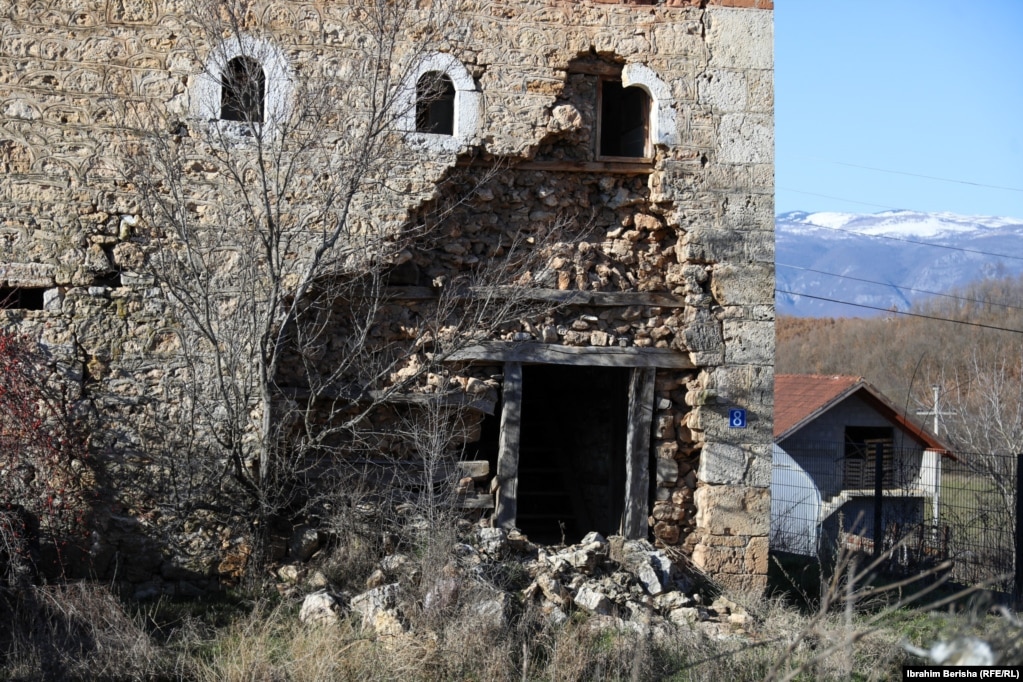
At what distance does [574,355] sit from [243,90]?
3260 millimetres

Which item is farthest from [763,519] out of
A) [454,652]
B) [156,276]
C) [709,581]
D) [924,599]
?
[156,276]

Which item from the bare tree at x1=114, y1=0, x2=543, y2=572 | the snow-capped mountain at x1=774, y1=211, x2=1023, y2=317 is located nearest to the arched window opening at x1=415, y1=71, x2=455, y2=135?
the bare tree at x1=114, y1=0, x2=543, y2=572

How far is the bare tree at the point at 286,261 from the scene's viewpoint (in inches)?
282

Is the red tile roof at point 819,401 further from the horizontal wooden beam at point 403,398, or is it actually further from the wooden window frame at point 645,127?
the horizontal wooden beam at point 403,398

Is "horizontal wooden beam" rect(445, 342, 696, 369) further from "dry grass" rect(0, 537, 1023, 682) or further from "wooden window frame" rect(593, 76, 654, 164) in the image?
"dry grass" rect(0, 537, 1023, 682)

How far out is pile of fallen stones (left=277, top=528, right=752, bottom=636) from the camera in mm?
6332

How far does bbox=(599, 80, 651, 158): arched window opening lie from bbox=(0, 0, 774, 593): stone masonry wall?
0.29m

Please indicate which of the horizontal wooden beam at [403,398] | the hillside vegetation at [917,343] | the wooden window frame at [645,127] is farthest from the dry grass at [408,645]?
the hillside vegetation at [917,343]

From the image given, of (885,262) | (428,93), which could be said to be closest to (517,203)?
(428,93)

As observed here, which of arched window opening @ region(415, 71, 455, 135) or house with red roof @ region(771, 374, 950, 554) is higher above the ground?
arched window opening @ region(415, 71, 455, 135)

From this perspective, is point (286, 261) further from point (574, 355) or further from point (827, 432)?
point (827, 432)

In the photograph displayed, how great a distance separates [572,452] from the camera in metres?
11.3

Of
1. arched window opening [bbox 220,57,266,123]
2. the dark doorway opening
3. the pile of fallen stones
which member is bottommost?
the pile of fallen stones

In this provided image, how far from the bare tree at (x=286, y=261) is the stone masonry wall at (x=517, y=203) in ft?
0.22
